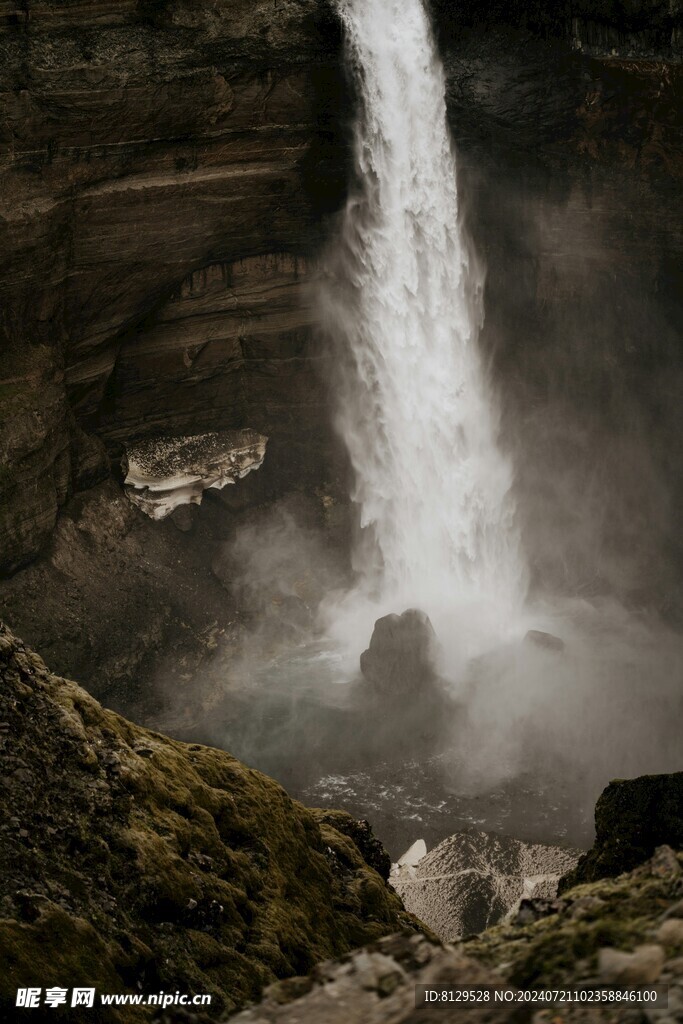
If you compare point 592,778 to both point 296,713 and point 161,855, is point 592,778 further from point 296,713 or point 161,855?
point 161,855

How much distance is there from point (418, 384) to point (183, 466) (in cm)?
736

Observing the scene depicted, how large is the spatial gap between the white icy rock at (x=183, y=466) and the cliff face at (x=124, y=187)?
3.10 feet

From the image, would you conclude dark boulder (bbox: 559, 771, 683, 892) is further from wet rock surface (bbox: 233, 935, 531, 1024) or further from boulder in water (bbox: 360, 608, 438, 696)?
boulder in water (bbox: 360, 608, 438, 696)

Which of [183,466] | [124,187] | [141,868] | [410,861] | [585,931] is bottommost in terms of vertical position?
[410,861]

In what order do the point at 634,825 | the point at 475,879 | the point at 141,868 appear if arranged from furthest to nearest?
the point at 475,879, the point at 634,825, the point at 141,868

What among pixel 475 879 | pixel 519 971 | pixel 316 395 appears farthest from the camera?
pixel 316 395

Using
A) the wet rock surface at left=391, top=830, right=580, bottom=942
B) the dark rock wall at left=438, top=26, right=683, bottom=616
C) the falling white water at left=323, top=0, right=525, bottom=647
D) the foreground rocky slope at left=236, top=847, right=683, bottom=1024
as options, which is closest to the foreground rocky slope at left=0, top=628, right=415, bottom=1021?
the foreground rocky slope at left=236, top=847, right=683, bottom=1024

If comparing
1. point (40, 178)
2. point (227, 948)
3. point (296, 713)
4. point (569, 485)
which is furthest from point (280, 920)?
point (569, 485)

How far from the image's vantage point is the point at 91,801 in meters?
8.00

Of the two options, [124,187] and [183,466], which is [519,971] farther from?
[183,466]

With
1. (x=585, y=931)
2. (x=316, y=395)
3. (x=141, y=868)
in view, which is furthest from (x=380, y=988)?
(x=316, y=395)

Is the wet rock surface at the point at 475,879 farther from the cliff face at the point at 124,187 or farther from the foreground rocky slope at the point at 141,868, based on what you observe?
the cliff face at the point at 124,187

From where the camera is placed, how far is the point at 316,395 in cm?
2953

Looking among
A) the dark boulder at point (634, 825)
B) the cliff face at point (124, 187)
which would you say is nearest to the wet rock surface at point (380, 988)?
the dark boulder at point (634, 825)
